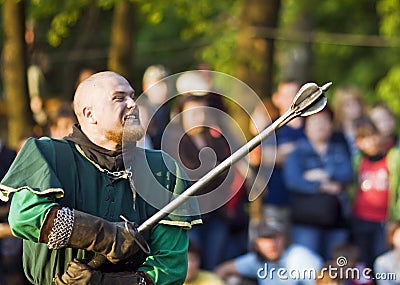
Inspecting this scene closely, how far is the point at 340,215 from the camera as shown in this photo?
42.0 ft

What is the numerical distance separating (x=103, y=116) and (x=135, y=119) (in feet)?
0.57

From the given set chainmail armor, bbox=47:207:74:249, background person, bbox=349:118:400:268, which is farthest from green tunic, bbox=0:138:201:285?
background person, bbox=349:118:400:268

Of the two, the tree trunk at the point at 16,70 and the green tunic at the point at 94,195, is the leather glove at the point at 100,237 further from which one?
the tree trunk at the point at 16,70

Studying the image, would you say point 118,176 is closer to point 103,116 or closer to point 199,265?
point 103,116

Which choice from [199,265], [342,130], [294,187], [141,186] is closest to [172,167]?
[141,186]

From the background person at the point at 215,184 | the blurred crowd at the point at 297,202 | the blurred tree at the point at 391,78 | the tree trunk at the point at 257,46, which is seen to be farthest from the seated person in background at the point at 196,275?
the blurred tree at the point at 391,78

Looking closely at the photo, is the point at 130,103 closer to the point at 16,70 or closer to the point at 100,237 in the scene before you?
the point at 100,237

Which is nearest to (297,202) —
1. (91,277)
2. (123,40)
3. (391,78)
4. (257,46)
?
(257,46)

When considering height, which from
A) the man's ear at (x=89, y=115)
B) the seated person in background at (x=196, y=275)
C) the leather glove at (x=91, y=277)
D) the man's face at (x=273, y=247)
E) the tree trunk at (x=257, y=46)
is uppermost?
the tree trunk at (x=257, y=46)

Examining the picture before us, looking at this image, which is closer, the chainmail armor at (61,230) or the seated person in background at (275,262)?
the chainmail armor at (61,230)

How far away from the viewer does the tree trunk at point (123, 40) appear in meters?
17.6

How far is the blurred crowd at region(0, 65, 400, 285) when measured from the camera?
11523 mm

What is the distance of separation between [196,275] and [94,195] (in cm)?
452

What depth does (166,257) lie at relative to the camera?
7074 mm
